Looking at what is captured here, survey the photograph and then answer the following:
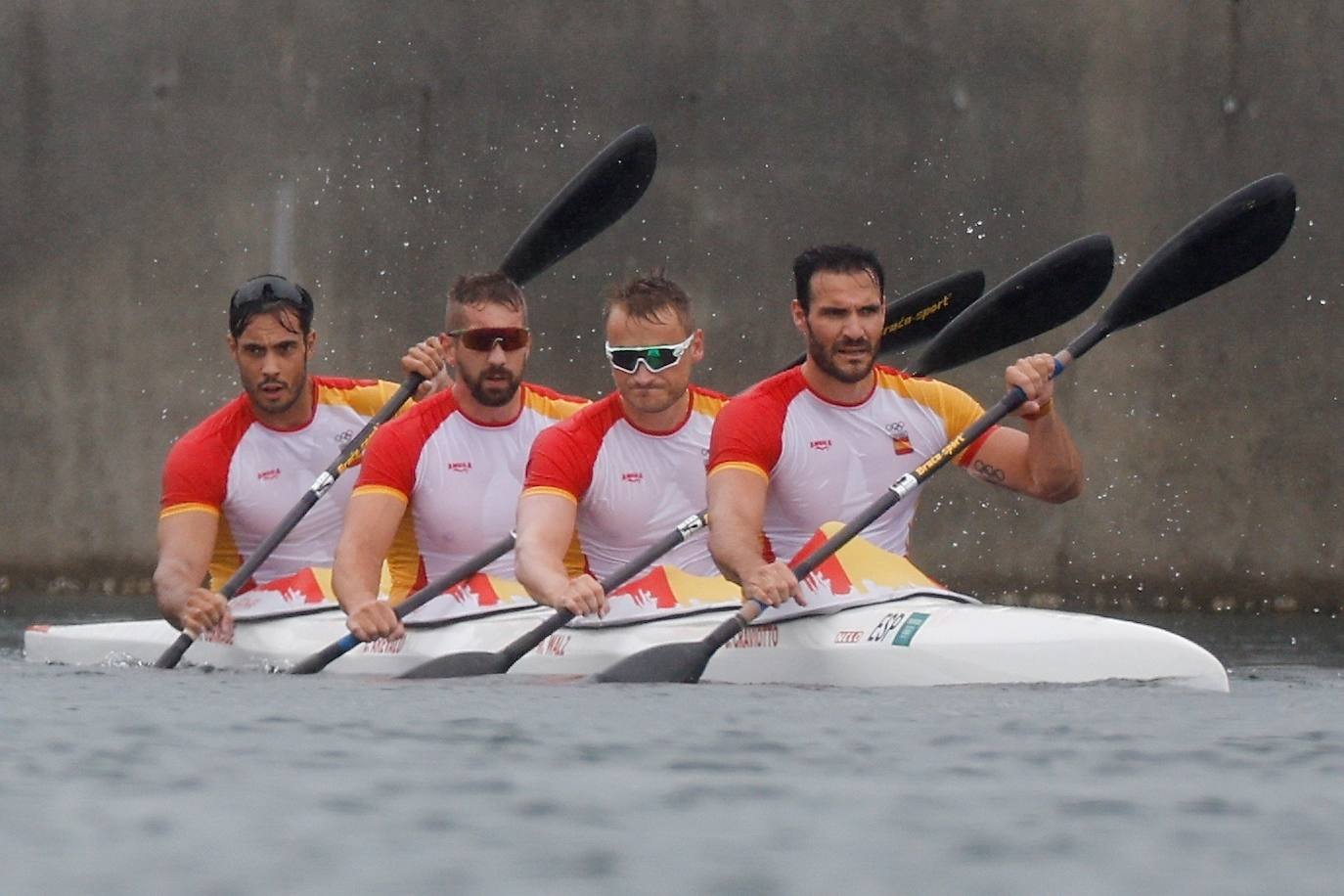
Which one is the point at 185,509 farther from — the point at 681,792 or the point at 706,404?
the point at 681,792

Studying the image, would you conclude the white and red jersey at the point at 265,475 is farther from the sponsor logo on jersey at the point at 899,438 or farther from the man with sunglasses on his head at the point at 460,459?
the sponsor logo on jersey at the point at 899,438

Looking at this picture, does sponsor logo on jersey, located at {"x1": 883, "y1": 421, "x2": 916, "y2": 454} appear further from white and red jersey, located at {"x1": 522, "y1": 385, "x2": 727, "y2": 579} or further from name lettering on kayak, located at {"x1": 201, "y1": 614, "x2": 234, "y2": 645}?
name lettering on kayak, located at {"x1": 201, "y1": 614, "x2": 234, "y2": 645}

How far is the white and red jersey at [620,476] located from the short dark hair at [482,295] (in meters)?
0.44

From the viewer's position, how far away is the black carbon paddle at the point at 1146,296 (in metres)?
6.20

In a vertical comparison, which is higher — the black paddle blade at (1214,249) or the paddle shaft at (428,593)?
the black paddle blade at (1214,249)

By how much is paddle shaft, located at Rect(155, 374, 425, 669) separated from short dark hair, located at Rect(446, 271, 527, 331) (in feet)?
1.74

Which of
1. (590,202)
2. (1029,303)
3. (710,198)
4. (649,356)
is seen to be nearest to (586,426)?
(649,356)

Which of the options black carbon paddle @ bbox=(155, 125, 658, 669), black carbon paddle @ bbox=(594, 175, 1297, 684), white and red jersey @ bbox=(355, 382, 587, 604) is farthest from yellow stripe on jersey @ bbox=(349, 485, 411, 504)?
black carbon paddle @ bbox=(594, 175, 1297, 684)

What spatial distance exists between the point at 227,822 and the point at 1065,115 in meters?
9.38

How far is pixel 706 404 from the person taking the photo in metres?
6.90

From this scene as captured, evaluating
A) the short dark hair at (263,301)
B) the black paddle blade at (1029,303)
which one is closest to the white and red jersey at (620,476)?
the black paddle blade at (1029,303)

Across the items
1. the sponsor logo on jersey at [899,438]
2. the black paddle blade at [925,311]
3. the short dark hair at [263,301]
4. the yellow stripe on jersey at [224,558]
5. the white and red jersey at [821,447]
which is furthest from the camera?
the black paddle blade at [925,311]

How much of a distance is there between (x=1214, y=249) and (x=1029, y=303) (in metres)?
0.53

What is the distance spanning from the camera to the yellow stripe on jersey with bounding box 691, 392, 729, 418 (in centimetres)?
685
